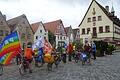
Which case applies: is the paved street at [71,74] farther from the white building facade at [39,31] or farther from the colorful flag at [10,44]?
the white building facade at [39,31]

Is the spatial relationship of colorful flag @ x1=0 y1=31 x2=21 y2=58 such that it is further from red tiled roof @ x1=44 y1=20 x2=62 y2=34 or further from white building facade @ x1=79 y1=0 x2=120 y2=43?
red tiled roof @ x1=44 y1=20 x2=62 y2=34

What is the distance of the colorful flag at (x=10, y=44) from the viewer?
13874 mm

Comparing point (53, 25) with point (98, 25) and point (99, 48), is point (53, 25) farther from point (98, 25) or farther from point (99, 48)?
point (99, 48)

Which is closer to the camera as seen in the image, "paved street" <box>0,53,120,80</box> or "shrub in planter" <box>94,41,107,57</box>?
"paved street" <box>0,53,120,80</box>

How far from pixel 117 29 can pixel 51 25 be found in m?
24.2

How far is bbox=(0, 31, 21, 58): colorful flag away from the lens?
13.9 metres

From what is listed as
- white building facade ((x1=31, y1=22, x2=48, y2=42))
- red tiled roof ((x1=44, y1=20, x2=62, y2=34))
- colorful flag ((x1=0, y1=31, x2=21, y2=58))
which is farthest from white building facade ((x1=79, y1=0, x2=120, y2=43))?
colorful flag ((x1=0, y1=31, x2=21, y2=58))

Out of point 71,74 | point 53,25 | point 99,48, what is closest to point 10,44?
point 71,74

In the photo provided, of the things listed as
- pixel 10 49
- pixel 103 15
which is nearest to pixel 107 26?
pixel 103 15

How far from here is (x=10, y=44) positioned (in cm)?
1406

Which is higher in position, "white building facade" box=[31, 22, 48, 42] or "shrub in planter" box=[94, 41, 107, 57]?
"white building facade" box=[31, 22, 48, 42]

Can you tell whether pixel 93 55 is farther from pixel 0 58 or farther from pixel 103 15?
pixel 103 15

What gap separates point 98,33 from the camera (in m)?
58.2

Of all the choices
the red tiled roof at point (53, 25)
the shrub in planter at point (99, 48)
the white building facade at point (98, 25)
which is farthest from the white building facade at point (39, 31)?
the shrub in planter at point (99, 48)
